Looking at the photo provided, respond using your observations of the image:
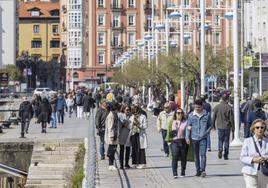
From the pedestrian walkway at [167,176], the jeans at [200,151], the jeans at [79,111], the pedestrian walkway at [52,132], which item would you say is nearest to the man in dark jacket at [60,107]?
the pedestrian walkway at [52,132]

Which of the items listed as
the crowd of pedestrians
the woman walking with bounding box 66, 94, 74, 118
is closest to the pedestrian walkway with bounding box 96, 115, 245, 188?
the crowd of pedestrians

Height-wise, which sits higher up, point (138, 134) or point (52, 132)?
point (138, 134)

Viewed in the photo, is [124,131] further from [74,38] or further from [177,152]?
[74,38]

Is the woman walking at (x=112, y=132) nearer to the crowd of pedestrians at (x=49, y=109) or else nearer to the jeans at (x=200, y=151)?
the jeans at (x=200, y=151)

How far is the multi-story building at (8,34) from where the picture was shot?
487 ft

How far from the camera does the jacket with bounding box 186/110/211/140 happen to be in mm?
20672

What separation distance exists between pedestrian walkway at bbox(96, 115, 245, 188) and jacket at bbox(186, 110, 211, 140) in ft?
3.08

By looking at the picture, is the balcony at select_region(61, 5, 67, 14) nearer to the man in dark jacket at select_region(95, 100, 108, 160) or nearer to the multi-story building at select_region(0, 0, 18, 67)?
the multi-story building at select_region(0, 0, 18, 67)

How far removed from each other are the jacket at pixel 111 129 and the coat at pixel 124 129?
0.12 m

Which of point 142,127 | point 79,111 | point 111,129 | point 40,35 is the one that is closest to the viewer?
point 111,129

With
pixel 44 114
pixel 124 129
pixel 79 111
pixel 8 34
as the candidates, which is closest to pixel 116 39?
pixel 8 34

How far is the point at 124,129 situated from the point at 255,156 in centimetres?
995

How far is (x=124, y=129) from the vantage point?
23.2 meters

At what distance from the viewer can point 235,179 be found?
20781mm
